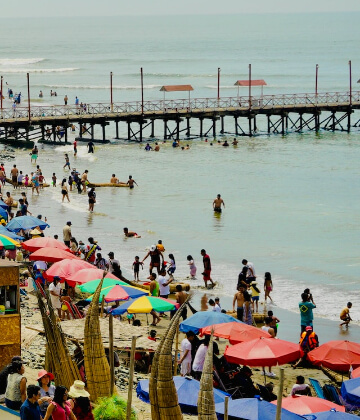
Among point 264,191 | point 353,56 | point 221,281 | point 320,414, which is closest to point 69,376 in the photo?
point 320,414

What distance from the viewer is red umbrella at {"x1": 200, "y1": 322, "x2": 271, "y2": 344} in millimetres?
13977

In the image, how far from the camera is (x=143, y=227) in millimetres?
29469

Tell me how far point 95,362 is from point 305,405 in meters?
2.61

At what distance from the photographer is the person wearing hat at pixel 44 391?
9016 mm

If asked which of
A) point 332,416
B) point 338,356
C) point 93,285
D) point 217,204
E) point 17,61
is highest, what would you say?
point 17,61

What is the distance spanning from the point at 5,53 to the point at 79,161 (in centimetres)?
13313

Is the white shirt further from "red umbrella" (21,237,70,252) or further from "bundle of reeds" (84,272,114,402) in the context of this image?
"bundle of reeds" (84,272,114,402)

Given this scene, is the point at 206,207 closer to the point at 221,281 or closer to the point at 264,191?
the point at 264,191

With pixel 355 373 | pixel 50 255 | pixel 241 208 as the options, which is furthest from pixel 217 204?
pixel 355 373

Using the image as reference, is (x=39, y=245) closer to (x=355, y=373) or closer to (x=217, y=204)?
(x=355, y=373)

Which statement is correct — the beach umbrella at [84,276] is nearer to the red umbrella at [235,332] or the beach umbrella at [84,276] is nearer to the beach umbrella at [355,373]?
the red umbrella at [235,332]

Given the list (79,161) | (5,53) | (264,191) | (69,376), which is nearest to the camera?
(69,376)

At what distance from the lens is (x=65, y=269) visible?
17594 mm

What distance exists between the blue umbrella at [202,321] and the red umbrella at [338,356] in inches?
65.3
